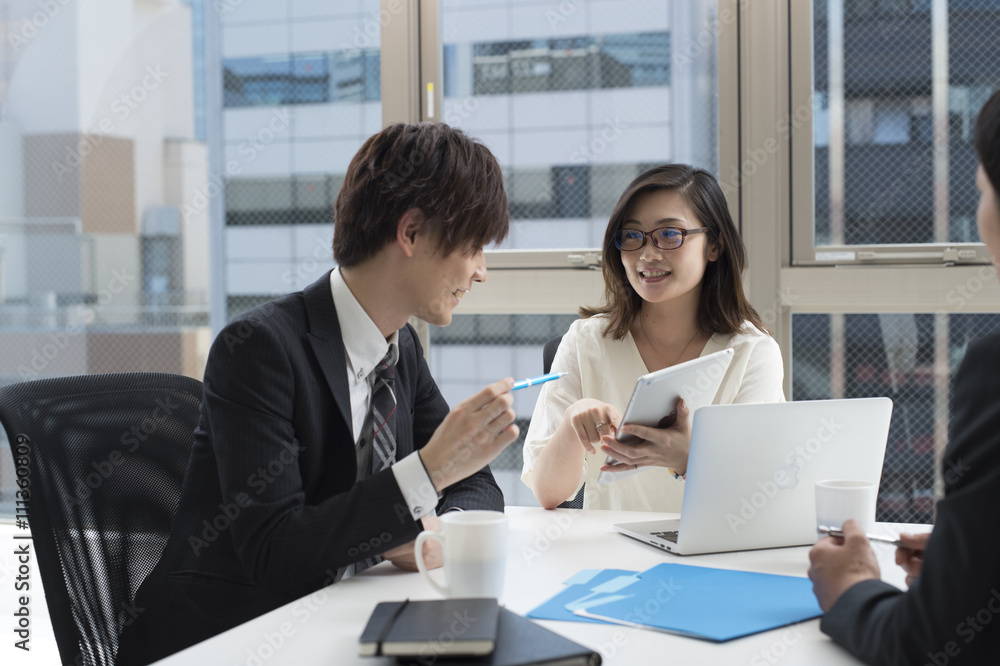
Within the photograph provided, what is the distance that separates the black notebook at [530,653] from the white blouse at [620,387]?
1.02 meters

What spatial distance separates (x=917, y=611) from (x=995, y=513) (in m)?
0.13

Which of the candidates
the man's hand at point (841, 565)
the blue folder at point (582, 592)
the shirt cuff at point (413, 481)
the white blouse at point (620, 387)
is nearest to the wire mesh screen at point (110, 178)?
the white blouse at point (620, 387)

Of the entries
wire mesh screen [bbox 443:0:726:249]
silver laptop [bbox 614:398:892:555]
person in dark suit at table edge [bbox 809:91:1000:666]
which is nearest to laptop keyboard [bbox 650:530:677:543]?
silver laptop [bbox 614:398:892:555]

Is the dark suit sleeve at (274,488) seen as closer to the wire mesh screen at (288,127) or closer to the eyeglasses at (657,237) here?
the eyeglasses at (657,237)

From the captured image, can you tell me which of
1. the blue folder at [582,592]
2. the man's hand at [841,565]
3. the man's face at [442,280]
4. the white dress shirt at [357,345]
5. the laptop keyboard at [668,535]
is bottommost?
the laptop keyboard at [668,535]

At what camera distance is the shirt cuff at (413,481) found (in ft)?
3.94

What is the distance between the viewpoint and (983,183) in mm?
911

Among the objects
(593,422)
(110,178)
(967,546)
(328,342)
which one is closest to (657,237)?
(593,422)

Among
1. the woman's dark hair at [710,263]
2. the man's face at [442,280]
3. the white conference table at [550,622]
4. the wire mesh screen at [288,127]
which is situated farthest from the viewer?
the wire mesh screen at [288,127]

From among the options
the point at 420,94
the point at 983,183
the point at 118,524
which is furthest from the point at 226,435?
the point at 420,94

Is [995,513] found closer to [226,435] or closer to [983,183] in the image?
[983,183]

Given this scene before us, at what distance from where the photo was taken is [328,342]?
1.43 m

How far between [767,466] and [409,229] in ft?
2.38

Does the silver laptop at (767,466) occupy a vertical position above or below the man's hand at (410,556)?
above
